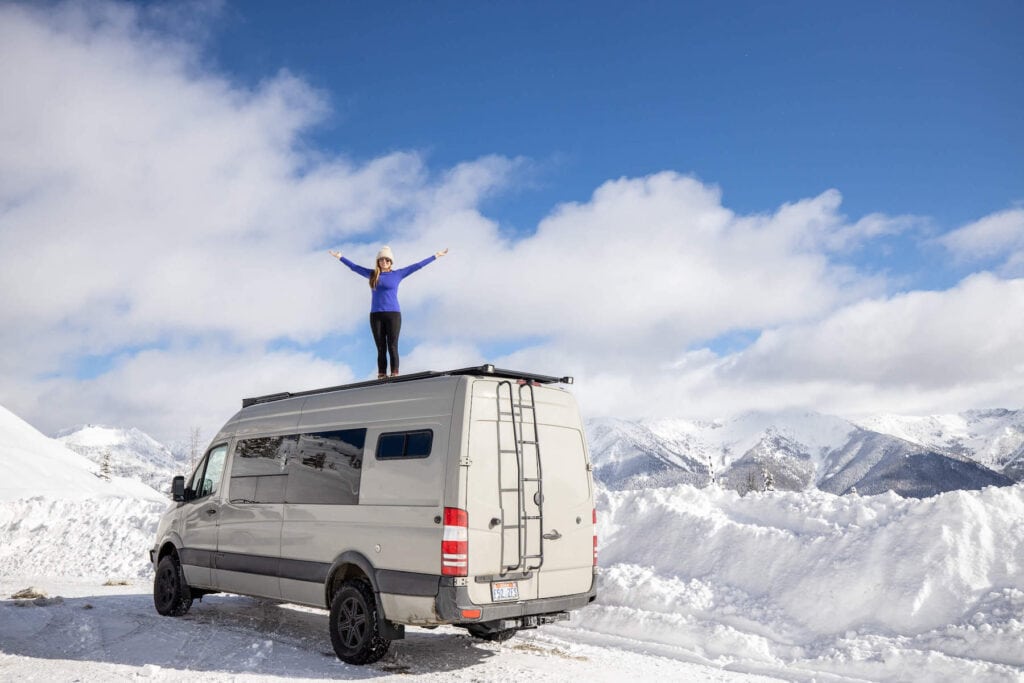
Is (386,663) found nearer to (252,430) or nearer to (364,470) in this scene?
(364,470)

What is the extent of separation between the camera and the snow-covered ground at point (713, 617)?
806 cm

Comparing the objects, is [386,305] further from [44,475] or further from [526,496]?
[44,475]

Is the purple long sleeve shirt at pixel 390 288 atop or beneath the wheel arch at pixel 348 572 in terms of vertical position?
atop

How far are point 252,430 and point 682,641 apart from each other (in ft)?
20.9

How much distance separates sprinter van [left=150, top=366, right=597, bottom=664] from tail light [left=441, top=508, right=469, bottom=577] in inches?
0.4

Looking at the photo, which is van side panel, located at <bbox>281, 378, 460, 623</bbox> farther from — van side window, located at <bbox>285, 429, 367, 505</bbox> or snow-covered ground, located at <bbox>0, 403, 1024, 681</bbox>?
snow-covered ground, located at <bbox>0, 403, 1024, 681</bbox>

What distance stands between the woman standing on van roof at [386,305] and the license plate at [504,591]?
4784 mm

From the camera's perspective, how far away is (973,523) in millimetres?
10258

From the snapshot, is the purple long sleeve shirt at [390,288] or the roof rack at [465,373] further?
the purple long sleeve shirt at [390,288]

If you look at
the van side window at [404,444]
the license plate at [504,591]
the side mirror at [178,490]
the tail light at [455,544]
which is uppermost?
the van side window at [404,444]

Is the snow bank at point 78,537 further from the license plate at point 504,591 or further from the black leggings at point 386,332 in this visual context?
the license plate at point 504,591

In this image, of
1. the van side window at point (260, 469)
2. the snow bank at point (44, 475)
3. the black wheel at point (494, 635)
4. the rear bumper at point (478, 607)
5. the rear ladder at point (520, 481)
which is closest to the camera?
the rear bumper at point (478, 607)

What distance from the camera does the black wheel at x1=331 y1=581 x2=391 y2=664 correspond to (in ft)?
25.4

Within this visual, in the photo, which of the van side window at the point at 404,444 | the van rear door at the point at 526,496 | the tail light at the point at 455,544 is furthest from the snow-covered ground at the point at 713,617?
the van side window at the point at 404,444
